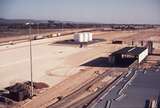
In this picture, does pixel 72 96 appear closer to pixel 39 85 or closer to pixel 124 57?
pixel 39 85

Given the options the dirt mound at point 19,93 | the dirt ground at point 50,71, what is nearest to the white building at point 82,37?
the dirt ground at point 50,71

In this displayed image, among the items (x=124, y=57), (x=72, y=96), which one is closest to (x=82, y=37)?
(x=124, y=57)

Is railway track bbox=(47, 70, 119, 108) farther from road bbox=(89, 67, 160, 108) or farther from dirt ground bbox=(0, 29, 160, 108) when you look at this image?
road bbox=(89, 67, 160, 108)

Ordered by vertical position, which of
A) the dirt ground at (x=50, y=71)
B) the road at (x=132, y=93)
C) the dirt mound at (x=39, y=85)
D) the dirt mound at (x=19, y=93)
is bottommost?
the dirt ground at (x=50, y=71)

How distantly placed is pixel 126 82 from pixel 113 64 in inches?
536

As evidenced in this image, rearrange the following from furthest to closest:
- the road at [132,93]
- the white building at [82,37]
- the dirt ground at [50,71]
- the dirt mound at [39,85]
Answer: the white building at [82,37], the dirt mound at [39,85], the dirt ground at [50,71], the road at [132,93]

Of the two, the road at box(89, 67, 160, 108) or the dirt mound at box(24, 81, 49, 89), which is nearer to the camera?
the road at box(89, 67, 160, 108)

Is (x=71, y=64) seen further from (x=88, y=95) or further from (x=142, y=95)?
(x=142, y=95)

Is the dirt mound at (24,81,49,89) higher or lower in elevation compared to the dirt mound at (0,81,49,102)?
lower

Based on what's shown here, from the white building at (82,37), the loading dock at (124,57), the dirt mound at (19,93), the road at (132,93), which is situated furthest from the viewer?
the white building at (82,37)

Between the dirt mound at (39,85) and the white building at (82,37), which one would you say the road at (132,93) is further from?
the white building at (82,37)

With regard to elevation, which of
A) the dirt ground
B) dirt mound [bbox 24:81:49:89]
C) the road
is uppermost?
the road

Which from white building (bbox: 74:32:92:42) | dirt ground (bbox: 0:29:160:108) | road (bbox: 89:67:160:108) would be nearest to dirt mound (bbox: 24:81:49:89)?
dirt ground (bbox: 0:29:160:108)

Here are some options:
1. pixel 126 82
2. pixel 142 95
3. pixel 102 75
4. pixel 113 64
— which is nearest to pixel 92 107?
pixel 142 95
